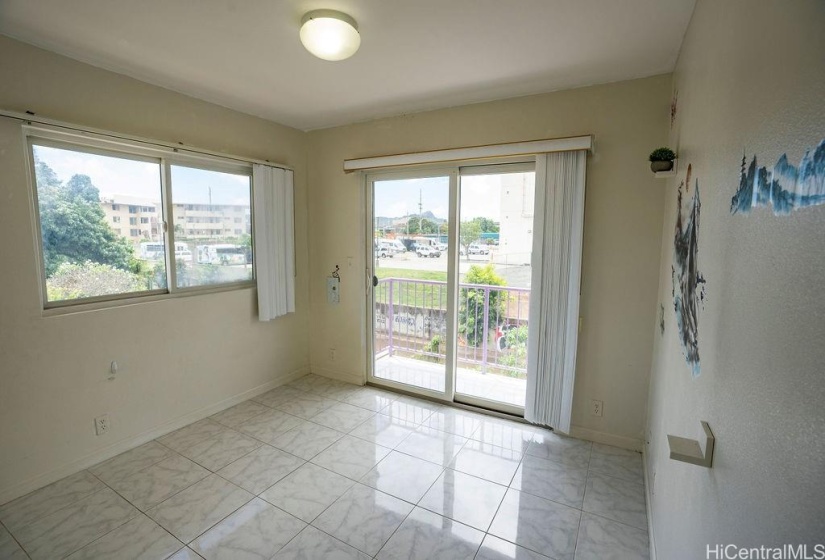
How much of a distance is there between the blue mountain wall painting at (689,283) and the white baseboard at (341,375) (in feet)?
9.20

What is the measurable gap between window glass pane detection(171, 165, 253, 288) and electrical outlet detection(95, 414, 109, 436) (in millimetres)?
989

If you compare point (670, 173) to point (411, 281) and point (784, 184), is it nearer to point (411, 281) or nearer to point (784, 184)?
point (784, 184)

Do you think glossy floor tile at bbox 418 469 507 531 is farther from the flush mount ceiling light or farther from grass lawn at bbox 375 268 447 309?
the flush mount ceiling light

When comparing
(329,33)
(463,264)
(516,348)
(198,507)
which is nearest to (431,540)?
(198,507)

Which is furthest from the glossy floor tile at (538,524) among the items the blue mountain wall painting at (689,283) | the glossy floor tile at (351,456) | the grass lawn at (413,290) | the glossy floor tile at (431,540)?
the grass lawn at (413,290)

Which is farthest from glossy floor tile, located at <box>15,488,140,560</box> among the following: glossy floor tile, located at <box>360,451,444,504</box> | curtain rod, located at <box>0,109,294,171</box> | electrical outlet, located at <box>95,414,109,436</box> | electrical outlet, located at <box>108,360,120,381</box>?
curtain rod, located at <box>0,109,294,171</box>

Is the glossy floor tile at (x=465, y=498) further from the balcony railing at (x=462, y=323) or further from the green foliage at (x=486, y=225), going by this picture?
the green foliage at (x=486, y=225)

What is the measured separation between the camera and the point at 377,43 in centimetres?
200

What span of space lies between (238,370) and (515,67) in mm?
3175

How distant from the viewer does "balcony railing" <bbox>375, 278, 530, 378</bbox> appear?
3.67 m

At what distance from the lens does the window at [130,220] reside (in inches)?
85.4

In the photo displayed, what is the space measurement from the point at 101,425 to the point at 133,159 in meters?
1.76

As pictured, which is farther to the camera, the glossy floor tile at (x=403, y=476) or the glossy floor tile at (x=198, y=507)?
the glossy floor tile at (x=403, y=476)

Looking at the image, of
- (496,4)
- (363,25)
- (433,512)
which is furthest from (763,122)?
(433,512)
